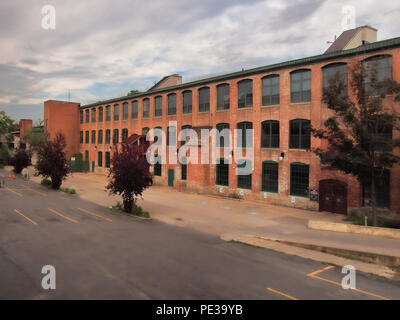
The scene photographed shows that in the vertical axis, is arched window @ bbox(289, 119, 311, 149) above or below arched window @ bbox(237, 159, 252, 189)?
above

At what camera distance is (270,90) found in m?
26.9

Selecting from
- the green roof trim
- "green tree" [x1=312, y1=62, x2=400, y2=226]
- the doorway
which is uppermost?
the green roof trim

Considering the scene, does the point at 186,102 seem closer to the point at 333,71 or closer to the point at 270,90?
the point at 270,90

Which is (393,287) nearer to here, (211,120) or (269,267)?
(269,267)

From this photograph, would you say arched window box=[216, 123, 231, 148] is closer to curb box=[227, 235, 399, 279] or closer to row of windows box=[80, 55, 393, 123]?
row of windows box=[80, 55, 393, 123]

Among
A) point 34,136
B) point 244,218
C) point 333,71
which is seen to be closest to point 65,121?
point 34,136

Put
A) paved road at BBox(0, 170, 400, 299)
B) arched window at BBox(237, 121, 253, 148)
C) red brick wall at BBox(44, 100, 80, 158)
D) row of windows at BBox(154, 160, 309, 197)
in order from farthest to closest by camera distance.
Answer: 1. red brick wall at BBox(44, 100, 80, 158)
2. arched window at BBox(237, 121, 253, 148)
3. row of windows at BBox(154, 160, 309, 197)
4. paved road at BBox(0, 170, 400, 299)

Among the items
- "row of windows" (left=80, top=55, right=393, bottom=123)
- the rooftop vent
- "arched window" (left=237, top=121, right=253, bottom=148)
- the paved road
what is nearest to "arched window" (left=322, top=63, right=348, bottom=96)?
"row of windows" (left=80, top=55, right=393, bottom=123)

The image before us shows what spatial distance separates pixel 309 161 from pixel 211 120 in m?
11.0

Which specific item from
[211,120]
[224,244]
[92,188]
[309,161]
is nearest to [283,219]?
[309,161]

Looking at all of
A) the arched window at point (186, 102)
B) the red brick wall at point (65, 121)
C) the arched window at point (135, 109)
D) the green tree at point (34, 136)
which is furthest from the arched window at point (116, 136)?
the green tree at point (34, 136)

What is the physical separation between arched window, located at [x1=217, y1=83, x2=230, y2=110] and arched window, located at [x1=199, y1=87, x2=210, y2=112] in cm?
142

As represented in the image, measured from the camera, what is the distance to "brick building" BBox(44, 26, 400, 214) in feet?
71.4

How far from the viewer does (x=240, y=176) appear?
95.3 ft
